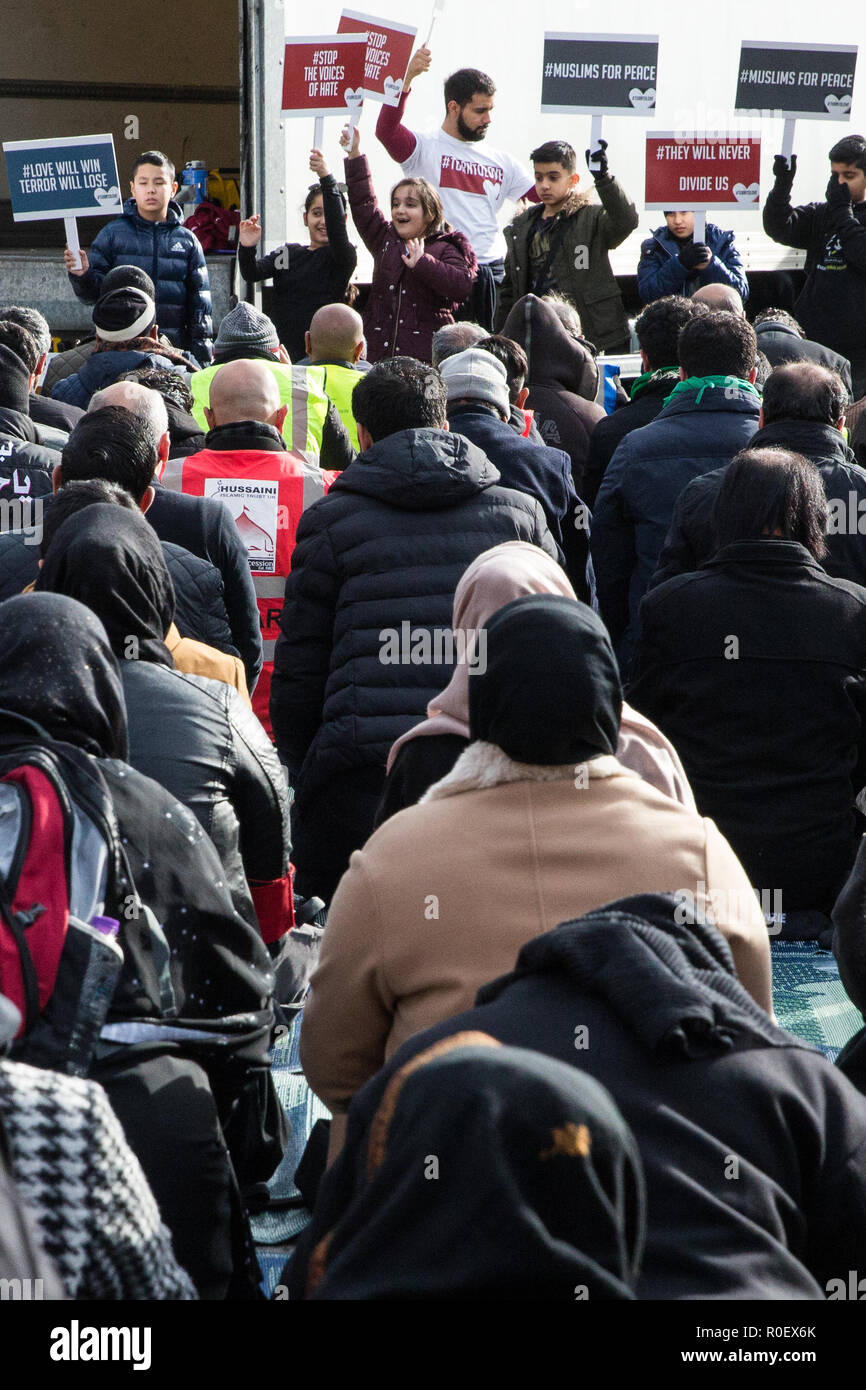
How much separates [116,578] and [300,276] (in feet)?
22.5

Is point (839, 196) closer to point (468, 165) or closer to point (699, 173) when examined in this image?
point (699, 173)

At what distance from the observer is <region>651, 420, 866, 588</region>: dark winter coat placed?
5.10 metres

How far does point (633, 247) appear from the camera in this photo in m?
11.2

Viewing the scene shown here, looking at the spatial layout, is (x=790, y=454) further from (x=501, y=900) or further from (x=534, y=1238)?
(x=534, y=1238)

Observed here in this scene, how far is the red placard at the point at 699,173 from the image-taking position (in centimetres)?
852

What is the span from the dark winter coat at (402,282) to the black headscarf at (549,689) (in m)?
6.21

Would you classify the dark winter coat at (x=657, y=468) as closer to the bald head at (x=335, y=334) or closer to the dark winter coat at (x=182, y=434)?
the dark winter coat at (x=182, y=434)

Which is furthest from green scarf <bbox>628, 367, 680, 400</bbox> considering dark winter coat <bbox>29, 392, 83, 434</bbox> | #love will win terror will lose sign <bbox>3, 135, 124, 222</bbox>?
#love will win terror will lose sign <bbox>3, 135, 124, 222</bbox>

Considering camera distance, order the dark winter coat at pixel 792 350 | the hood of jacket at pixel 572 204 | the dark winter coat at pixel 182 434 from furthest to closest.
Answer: the hood of jacket at pixel 572 204, the dark winter coat at pixel 792 350, the dark winter coat at pixel 182 434

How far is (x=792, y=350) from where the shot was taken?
705cm

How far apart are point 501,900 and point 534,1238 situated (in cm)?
100

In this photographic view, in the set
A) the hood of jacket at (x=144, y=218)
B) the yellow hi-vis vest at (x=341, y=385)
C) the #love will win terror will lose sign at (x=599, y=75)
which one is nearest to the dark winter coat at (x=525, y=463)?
the yellow hi-vis vest at (x=341, y=385)

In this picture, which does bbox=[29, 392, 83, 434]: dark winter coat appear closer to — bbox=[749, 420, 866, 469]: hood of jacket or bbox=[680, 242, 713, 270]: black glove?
bbox=[749, 420, 866, 469]: hood of jacket
